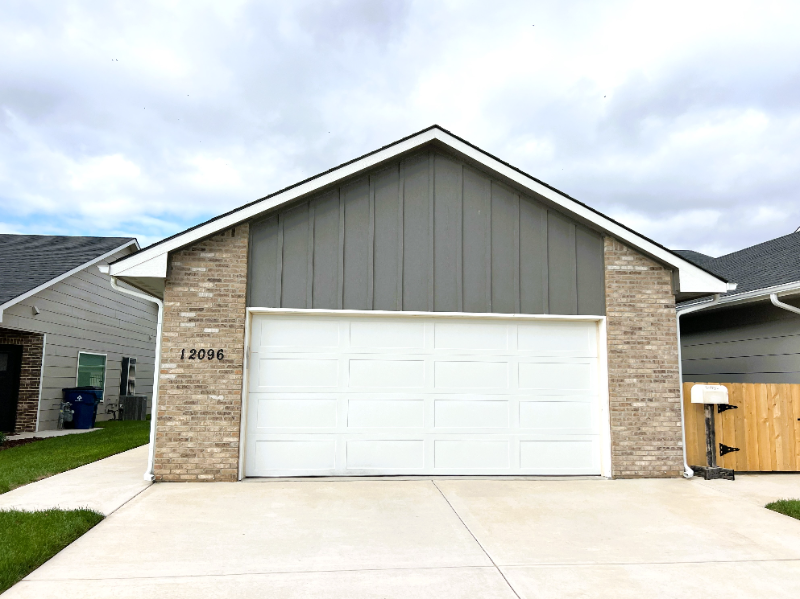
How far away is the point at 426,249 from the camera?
26.3 ft

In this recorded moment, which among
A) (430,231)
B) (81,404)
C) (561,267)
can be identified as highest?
(430,231)

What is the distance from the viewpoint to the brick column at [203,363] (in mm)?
7410

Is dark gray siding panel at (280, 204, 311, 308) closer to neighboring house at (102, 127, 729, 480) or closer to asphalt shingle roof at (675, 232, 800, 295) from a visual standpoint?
neighboring house at (102, 127, 729, 480)

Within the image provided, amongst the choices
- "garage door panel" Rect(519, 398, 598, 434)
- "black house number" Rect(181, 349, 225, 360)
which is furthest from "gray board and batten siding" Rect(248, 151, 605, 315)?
"garage door panel" Rect(519, 398, 598, 434)

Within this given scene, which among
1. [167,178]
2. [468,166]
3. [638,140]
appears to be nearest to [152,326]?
[167,178]

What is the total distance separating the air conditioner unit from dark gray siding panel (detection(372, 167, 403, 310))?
1256 centimetres

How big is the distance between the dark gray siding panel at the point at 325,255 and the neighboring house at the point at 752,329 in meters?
6.56

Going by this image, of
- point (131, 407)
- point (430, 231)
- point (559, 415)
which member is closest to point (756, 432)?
point (559, 415)

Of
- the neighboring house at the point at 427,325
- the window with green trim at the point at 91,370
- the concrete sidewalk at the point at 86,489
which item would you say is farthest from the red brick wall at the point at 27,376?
the neighboring house at the point at 427,325

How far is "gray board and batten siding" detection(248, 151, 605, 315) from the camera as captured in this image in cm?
784

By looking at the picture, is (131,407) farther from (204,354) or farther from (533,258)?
(533,258)

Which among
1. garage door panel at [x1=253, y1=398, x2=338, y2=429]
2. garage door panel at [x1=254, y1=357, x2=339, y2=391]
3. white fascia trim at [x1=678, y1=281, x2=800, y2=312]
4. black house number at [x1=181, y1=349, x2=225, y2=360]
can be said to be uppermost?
white fascia trim at [x1=678, y1=281, x2=800, y2=312]

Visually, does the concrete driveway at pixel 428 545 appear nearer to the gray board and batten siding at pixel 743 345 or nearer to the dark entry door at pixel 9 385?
the gray board and batten siding at pixel 743 345

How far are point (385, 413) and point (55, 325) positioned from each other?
10.3m
